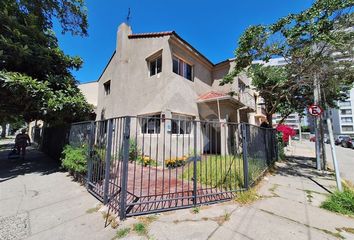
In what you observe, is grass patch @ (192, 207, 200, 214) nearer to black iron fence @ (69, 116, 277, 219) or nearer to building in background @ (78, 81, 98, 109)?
black iron fence @ (69, 116, 277, 219)

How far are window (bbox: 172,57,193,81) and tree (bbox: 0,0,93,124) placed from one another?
18.4 ft

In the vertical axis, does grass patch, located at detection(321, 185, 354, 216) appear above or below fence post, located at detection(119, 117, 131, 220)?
below

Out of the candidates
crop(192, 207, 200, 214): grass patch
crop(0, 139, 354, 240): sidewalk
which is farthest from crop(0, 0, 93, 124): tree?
crop(192, 207, 200, 214): grass patch

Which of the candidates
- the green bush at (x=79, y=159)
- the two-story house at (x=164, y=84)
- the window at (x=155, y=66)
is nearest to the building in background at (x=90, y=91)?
the two-story house at (x=164, y=84)

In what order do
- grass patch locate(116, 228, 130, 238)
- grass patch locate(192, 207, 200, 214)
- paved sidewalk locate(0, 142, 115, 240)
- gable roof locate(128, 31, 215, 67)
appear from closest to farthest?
grass patch locate(116, 228, 130, 238) < paved sidewalk locate(0, 142, 115, 240) < grass patch locate(192, 207, 200, 214) < gable roof locate(128, 31, 215, 67)

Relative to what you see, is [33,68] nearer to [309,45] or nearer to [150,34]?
[150,34]

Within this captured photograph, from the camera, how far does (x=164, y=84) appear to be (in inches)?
399

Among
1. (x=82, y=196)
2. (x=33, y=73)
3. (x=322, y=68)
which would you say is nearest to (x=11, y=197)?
(x=82, y=196)

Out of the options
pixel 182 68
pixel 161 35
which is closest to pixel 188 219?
pixel 182 68

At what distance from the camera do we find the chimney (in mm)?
12812

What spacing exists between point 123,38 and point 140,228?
12743mm

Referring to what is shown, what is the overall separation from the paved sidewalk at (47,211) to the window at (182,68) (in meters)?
8.19

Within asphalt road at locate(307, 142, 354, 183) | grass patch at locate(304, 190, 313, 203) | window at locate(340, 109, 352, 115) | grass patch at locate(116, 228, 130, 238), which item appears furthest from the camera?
window at locate(340, 109, 352, 115)

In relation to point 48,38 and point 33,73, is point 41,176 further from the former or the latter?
point 48,38
